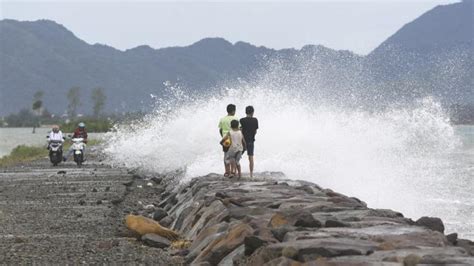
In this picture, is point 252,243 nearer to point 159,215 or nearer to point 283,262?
point 283,262

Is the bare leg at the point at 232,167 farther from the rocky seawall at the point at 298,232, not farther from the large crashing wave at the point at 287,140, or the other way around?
the large crashing wave at the point at 287,140

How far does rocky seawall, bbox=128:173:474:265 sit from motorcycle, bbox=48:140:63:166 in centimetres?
1434

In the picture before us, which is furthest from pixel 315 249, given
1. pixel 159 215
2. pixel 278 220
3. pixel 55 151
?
pixel 55 151

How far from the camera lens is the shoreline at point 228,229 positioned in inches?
253

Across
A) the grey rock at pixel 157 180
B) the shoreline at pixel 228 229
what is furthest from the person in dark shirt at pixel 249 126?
the grey rock at pixel 157 180

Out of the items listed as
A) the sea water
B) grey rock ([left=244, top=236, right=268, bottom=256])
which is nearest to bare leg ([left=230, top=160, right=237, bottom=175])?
the sea water

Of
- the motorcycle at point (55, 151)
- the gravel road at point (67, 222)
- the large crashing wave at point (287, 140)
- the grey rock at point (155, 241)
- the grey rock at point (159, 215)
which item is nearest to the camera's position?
the gravel road at point (67, 222)

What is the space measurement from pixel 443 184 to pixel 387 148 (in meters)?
4.89

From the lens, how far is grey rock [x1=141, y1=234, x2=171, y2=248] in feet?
32.9

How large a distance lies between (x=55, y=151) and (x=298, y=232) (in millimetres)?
20393

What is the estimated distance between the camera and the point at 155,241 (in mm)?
10062

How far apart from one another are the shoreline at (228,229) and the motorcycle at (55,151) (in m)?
9.22

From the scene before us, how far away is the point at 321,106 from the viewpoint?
99.5 feet

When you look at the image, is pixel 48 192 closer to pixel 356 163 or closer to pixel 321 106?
pixel 356 163
